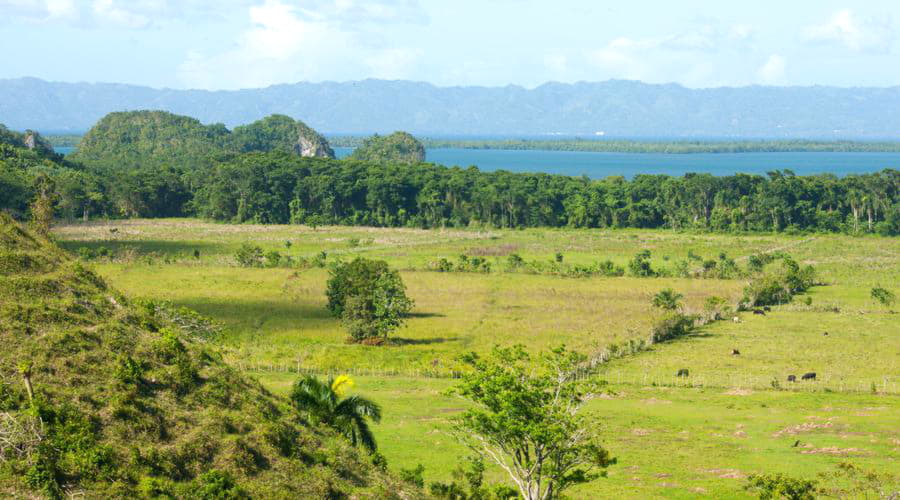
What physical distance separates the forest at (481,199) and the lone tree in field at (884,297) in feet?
189

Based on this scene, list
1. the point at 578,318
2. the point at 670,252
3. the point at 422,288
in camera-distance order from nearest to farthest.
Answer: the point at 578,318, the point at 422,288, the point at 670,252

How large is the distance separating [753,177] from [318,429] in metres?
130

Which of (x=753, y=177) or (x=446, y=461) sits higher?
(x=753, y=177)

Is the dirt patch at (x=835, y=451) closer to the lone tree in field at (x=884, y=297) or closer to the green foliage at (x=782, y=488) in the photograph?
the green foliage at (x=782, y=488)

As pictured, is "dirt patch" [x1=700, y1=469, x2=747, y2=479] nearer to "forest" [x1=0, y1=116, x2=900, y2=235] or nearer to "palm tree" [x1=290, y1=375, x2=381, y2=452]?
"palm tree" [x1=290, y1=375, x2=381, y2=452]

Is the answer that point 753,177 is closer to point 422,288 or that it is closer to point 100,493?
point 422,288

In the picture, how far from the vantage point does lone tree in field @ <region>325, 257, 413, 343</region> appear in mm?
62375

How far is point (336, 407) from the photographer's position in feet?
109

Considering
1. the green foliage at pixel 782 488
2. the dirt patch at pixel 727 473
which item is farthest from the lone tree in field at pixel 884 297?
the green foliage at pixel 782 488

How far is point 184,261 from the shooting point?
9519 cm

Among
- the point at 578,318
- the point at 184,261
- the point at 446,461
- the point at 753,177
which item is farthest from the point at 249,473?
the point at 753,177

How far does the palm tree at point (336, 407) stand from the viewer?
109ft

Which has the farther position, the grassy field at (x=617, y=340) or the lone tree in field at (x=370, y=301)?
the lone tree in field at (x=370, y=301)

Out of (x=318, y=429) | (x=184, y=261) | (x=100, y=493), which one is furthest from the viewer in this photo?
(x=184, y=261)
